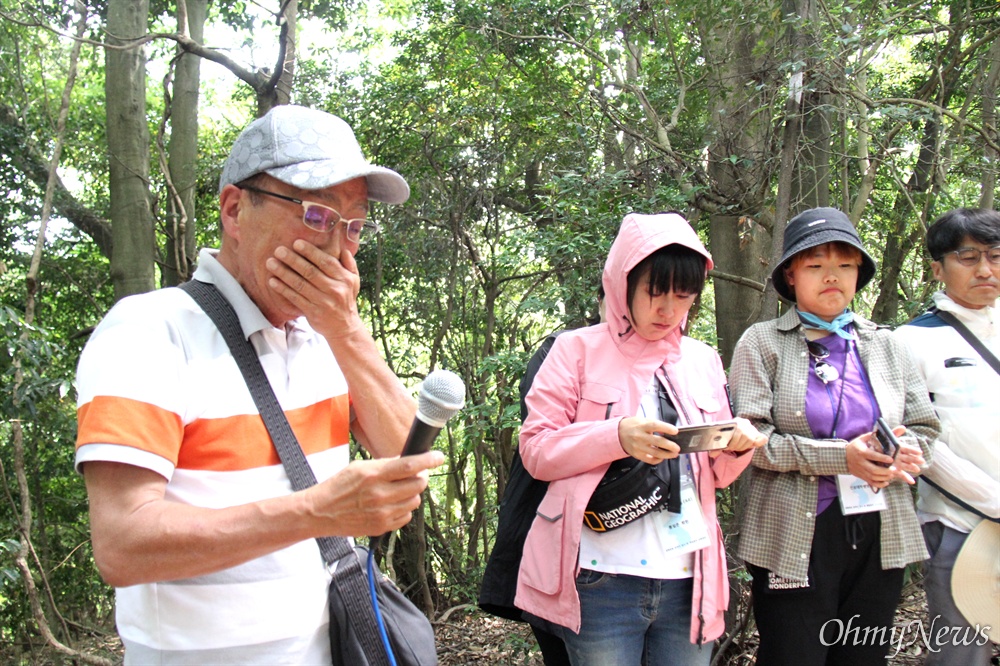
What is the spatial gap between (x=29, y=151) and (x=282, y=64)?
4.18m

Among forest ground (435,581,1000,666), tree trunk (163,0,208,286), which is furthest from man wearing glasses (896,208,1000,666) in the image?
tree trunk (163,0,208,286)

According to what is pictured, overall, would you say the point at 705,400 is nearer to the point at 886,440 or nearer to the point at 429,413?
the point at 886,440

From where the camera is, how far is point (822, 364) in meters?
2.78

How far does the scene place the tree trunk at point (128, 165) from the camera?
16.9 ft

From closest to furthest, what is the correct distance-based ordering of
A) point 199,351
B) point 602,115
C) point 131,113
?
1. point 199,351
2. point 602,115
3. point 131,113

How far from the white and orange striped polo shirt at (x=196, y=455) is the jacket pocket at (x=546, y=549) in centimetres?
97

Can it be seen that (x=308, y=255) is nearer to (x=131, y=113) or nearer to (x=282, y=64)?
(x=282, y=64)

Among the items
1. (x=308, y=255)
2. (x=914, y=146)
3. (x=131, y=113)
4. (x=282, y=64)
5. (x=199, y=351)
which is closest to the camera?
(x=199, y=351)

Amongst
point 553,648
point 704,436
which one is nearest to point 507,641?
point 553,648

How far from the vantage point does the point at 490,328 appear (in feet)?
22.2

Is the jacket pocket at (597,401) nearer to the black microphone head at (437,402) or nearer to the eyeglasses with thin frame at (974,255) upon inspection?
the black microphone head at (437,402)

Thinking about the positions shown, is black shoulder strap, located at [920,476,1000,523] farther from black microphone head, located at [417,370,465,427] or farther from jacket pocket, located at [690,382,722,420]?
black microphone head, located at [417,370,465,427]

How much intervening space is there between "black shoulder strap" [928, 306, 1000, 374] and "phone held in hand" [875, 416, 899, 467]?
778mm

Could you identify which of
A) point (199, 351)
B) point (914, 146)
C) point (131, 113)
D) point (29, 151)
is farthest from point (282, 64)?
point (29, 151)
